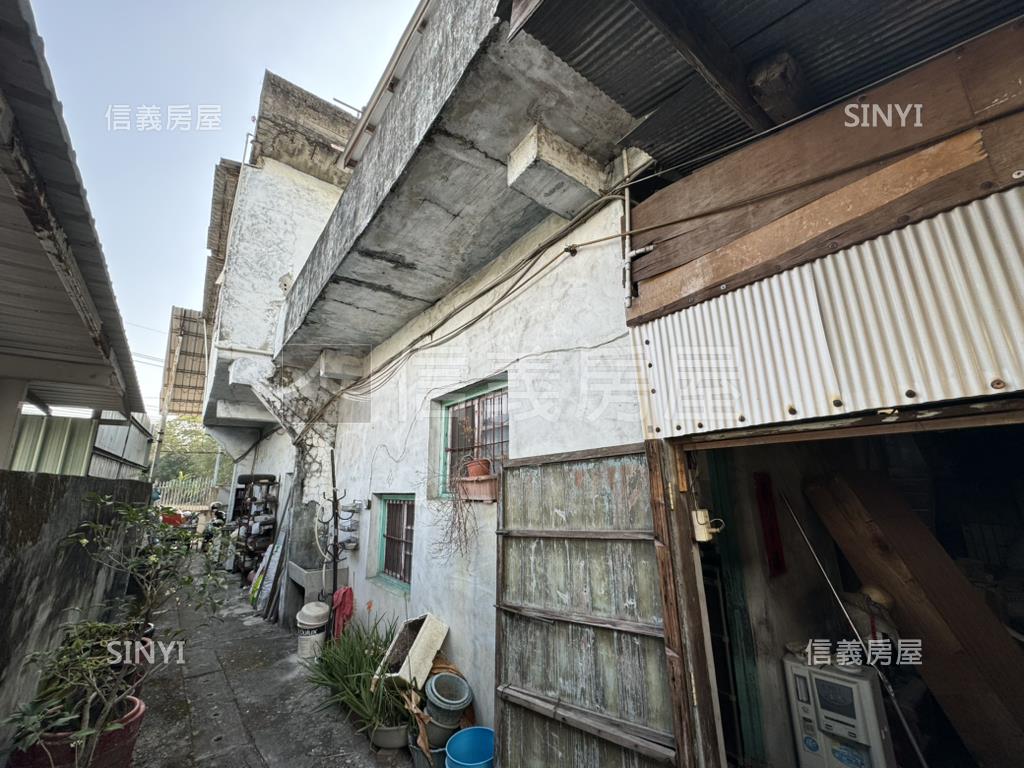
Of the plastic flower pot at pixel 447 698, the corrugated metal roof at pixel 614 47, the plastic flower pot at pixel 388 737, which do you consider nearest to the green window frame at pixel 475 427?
the plastic flower pot at pixel 447 698

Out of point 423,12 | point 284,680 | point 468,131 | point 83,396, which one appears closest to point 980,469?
point 468,131

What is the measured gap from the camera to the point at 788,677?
2.98 meters

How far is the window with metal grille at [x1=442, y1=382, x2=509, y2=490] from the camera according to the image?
395cm

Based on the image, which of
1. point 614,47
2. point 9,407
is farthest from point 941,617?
point 9,407

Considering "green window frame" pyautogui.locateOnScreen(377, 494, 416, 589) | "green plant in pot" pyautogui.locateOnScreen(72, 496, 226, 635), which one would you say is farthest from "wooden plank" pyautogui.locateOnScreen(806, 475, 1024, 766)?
"green plant in pot" pyautogui.locateOnScreen(72, 496, 226, 635)

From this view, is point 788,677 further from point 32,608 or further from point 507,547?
point 32,608

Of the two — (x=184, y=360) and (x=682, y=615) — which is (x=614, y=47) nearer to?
(x=682, y=615)

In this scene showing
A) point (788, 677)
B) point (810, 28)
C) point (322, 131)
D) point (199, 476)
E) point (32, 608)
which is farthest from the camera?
point (199, 476)

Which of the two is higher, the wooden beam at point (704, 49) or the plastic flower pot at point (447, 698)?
the wooden beam at point (704, 49)

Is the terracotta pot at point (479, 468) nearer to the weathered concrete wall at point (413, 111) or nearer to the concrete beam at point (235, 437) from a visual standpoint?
the weathered concrete wall at point (413, 111)

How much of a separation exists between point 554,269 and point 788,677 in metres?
3.54

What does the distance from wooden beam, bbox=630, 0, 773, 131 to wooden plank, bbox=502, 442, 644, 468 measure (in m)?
1.70

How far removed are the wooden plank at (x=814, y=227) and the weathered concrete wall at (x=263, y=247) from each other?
8.59m

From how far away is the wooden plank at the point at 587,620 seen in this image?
2.05m
